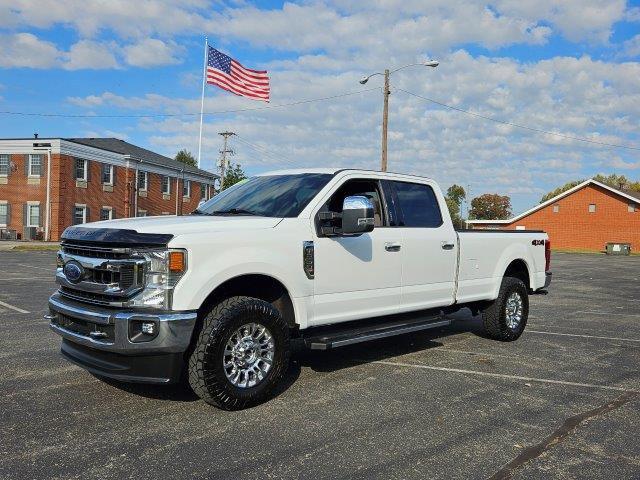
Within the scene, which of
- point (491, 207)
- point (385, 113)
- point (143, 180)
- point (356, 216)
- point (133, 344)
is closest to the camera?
point (133, 344)

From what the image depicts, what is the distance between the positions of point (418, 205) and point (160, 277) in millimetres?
3386

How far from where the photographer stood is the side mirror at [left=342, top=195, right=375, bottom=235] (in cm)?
511

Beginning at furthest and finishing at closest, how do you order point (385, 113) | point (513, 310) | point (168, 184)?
point (168, 184), point (385, 113), point (513, 310)

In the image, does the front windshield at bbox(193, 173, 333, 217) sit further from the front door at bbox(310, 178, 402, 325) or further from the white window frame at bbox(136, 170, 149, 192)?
the white window frame at bbox(136, 170, 149, 192)

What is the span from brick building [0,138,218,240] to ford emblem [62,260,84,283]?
34.8m

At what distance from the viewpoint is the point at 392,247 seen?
5.98 m

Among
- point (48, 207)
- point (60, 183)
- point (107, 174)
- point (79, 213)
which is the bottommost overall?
point (79, 213)

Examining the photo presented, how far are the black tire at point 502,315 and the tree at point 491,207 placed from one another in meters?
98.1

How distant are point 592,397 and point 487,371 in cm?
113

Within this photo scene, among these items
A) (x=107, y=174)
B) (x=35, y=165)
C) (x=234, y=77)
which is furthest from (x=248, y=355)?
(x=107, y=174)

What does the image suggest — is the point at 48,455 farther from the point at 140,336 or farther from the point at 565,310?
the point at 565,310

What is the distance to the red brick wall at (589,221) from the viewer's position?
163 feet

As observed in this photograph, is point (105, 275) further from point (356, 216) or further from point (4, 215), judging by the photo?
point (4, 215)

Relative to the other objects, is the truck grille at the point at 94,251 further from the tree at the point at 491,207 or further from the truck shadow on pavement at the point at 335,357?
the tree at the point at 491,207
